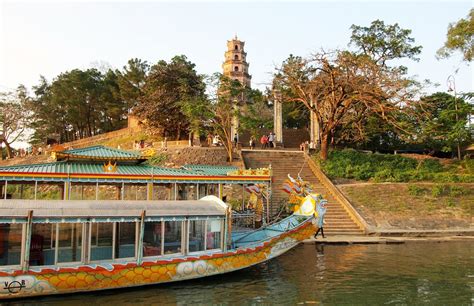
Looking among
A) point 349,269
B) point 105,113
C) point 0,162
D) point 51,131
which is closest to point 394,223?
point 349,269

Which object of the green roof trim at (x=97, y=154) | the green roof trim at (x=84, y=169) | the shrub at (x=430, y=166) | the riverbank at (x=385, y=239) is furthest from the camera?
the shrub at (x=430, y=166)

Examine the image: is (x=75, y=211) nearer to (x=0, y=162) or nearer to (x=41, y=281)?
(x=41, y=281)

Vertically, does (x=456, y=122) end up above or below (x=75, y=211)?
above

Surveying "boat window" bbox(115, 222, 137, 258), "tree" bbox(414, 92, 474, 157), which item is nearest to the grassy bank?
"tree" bbox(414, 92, 474, 157)

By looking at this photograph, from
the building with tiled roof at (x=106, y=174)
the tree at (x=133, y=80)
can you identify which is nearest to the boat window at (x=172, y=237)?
the building with tiled roof at (x=106, y=174)

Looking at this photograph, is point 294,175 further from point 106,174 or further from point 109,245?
point 109,245

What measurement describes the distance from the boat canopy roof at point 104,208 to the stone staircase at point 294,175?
34.2ft

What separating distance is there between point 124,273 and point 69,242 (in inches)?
61.4

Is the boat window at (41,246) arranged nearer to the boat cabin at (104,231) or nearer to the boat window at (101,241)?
the boat cabin at (104,231)

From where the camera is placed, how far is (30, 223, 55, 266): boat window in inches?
384

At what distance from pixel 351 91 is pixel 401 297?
20.1 meters

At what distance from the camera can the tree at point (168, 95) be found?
3734 cm

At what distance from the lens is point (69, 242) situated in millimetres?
10102

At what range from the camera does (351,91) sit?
28266 millimetres
